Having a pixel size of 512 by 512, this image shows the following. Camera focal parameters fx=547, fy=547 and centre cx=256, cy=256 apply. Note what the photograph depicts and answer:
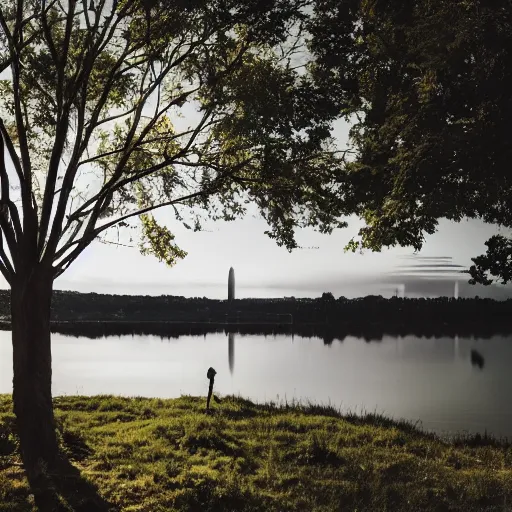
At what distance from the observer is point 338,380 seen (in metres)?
51.4

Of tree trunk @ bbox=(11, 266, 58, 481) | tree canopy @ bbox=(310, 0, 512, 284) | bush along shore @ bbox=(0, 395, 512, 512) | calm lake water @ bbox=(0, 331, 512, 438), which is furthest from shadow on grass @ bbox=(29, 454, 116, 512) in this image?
calm lake water @ bbox=(0, 331, 512, 438)

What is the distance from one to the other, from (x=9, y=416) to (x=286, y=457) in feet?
24.7

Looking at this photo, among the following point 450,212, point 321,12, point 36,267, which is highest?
point 321,12

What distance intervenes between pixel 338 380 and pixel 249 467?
139 ft

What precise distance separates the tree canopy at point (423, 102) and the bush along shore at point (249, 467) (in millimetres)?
5472

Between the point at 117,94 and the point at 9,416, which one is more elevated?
the point at 117,94

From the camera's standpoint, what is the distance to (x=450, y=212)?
1417 cm

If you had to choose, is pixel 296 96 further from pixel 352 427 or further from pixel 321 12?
pixel 352 427

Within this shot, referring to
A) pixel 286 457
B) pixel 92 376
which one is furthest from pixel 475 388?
pixel 286 457

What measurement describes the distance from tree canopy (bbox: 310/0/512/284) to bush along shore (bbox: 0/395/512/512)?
5472 mm

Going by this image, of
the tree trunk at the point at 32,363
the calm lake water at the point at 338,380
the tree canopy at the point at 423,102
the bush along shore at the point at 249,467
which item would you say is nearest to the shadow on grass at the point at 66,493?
the bush along shore at the point at 249,467

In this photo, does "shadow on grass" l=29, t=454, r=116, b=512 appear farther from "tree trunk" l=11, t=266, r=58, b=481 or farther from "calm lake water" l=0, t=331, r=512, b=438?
"calm lake water" l=0, t=331, r=512, b=438

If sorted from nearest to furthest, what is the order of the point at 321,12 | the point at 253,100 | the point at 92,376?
1. the point at 253,100
2. the point at 321,12
3. the point at 92,376

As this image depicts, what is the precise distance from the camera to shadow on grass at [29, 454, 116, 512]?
8.16 m
